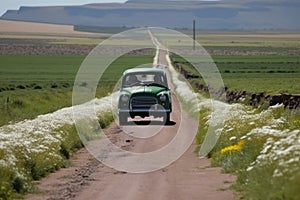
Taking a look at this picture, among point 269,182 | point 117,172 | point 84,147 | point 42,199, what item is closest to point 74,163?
point 117,172

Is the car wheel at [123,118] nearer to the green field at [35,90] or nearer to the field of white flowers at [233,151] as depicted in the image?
the field of white flowers at [233,151]

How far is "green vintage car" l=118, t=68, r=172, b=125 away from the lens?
25422mm

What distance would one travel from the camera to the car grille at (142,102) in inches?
1000

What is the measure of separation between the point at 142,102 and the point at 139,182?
10.8 metres

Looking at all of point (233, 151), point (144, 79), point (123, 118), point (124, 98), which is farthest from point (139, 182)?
point (144, 79)

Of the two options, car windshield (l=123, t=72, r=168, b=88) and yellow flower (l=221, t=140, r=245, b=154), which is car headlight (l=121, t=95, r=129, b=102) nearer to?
car windshield (l=123, t=72, r=168, b=88)

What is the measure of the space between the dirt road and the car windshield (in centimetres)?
694

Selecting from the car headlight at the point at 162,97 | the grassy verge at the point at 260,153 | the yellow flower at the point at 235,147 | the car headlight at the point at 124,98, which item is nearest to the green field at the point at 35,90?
the car headlight at the point at 124,98

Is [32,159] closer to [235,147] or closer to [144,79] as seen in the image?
[235,147]

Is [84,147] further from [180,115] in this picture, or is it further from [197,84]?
[197,84]

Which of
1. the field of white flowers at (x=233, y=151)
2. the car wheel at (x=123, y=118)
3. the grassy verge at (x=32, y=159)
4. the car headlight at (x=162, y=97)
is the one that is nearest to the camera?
the field of white flowers at (x=233, y=151)

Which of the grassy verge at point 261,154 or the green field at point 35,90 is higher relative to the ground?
the grassy verge at point 261,154

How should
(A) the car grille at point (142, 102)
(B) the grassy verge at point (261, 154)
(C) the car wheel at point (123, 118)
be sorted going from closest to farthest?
1. (B) the grassy verge at point (261, 154)
2. (A) the car grille at point (142, 102)
3. (C) the car wheel at point (123, 118)

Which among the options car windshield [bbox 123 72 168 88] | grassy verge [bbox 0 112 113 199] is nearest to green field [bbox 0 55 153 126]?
car windshield [bbox 123 72 168 88]
